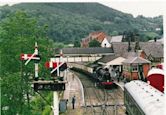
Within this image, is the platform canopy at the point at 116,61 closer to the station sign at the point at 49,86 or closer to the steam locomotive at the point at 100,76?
the steam locomotive at the point at 100,76

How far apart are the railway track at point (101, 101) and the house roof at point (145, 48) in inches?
150

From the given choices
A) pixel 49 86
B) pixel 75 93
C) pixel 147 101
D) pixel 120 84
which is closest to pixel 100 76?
pixel 120 84

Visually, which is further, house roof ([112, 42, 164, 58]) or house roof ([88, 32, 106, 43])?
house roof ([88, 32, 106, 43])

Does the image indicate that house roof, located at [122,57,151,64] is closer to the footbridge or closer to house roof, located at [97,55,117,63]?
house roof, located at [97,55,117,63]

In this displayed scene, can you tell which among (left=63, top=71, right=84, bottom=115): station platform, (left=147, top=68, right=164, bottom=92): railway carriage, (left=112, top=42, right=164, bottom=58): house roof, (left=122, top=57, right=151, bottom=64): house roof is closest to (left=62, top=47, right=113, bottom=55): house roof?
(left=112, top=42, right=164, bottom=58): house roof

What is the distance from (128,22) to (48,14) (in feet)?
28.9

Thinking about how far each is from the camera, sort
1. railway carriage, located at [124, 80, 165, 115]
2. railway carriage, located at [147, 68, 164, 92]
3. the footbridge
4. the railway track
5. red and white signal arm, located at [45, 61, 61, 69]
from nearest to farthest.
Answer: red and white signal arm, located at [45, 61, 61, 69]
railway carriage, located at [124, 80, 165, 115]
railway carriage, located at [147, 68, 164, 92]
the railway track
the footbridge

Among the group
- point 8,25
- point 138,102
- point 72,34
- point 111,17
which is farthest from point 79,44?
point 138,102

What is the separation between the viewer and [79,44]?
27.4 m

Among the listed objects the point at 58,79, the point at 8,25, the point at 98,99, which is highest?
the point at 8,25

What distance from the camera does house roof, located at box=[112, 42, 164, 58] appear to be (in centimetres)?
2677

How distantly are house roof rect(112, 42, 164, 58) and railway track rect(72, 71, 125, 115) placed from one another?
3.80 meters

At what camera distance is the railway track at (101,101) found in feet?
57.2

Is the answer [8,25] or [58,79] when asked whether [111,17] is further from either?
[58,79]
